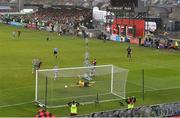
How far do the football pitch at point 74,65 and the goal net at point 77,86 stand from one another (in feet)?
2.83

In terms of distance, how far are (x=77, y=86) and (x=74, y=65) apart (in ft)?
43.4

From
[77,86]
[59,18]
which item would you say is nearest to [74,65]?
[77,86]

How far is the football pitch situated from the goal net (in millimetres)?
862

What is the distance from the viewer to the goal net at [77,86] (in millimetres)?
30812

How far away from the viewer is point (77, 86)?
3262cm

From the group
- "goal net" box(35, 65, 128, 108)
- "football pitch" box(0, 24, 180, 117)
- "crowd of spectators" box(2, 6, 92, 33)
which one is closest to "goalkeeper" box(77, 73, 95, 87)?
"goal net" box(35, 65, 128, 108)

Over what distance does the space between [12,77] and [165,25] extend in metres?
53.0

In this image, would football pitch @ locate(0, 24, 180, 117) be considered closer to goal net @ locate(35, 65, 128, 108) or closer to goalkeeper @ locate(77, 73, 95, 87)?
goal net @ locate(35, 65, 128, 108)

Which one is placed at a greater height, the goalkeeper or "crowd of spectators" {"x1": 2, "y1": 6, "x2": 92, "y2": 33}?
"crowd of spectators" {"x1": 2, "y1": 6, "x2": 92, "y2": 33}

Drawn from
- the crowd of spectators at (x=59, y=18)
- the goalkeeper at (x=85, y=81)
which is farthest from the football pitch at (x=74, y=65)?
the crowd of spectators at (x=59, y=18)

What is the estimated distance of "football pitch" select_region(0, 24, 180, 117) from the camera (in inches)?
1224

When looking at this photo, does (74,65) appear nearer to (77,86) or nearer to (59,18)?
(77,86)

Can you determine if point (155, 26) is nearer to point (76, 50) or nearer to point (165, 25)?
point (165, 25)

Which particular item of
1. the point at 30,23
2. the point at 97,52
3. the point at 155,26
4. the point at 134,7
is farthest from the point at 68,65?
the point at 30,23
